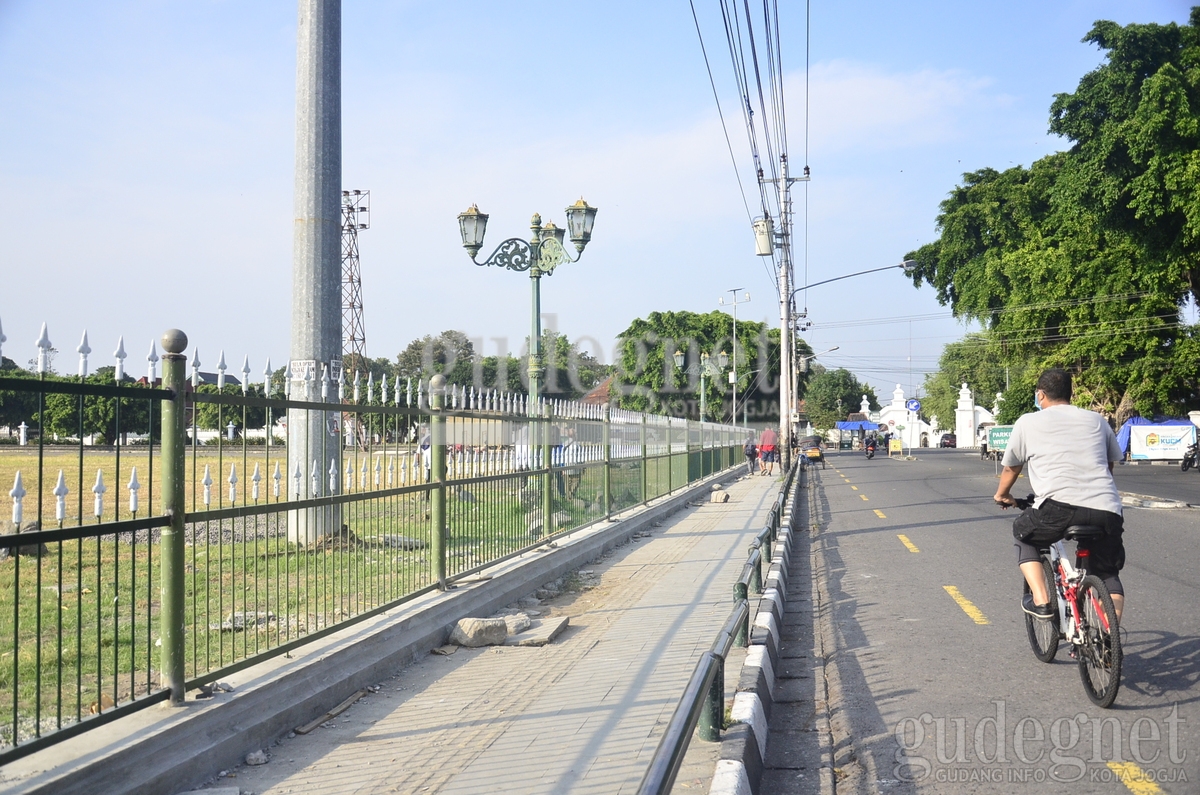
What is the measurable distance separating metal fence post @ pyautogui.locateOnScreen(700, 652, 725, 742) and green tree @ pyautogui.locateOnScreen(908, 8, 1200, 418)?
29.2 meters

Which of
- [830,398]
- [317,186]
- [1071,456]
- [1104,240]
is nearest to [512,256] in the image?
[317,186]

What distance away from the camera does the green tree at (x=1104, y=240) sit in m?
28.9

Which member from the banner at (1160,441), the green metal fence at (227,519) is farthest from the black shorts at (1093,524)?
the banner at (1160,441)

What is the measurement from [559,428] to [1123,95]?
2745cm

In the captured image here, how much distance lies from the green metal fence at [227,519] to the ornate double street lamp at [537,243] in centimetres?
441

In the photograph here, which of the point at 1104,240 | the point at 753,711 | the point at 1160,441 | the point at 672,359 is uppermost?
the point at 1104,240

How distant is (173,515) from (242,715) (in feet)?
3.12

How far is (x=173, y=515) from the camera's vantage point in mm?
4246

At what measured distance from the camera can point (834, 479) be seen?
30797 millimetres

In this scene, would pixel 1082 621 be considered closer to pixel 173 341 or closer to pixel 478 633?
pixel 478 633

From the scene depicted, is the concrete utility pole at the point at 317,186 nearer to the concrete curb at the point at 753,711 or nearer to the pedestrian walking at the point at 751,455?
the concrete curb at the point at 753,711

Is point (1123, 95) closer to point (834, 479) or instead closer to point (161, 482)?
point (834, 479)

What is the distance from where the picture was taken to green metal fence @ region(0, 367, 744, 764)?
3.79 metres

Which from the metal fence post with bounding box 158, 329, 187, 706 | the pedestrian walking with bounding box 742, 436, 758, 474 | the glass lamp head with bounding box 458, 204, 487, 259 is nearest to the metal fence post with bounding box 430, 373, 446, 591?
the metal fence post with bounding box 158, 329, 187, 706
